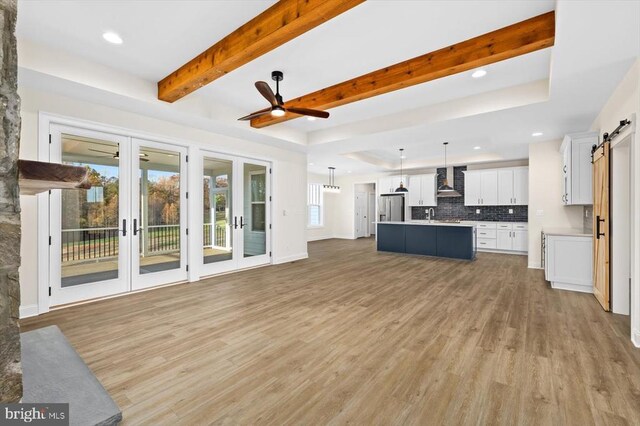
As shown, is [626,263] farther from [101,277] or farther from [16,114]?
[101,277]

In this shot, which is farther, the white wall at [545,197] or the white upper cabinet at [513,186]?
the white upper cabinet at [513,186]

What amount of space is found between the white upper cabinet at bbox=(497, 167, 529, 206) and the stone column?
957cm

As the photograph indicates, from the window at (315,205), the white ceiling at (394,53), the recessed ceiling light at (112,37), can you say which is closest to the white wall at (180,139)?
the white ceiling at (394,53)

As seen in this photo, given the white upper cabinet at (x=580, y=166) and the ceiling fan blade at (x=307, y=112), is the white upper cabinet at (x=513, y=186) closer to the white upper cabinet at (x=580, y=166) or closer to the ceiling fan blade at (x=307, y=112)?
the white upper cabinet at (x=580, y=166)

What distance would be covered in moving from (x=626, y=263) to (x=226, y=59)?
506cm

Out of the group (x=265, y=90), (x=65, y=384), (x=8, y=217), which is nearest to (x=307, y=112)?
(x=265, y=90)

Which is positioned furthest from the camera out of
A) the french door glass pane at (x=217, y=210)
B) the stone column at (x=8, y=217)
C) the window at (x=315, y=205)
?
the window at (x=315, y=205)

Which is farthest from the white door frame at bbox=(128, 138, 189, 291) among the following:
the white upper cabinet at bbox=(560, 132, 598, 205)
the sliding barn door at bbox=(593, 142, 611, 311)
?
the white upper cabinet at bbox=(560, 132, 598, 205)

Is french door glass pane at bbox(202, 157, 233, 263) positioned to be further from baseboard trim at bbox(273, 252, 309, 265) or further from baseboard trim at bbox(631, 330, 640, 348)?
baseboard trim at bbox(631, 330, 640, 348)

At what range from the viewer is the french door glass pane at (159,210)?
4480 millimetres

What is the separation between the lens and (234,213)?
18.9 ft

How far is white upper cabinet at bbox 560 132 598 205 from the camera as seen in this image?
450 cm

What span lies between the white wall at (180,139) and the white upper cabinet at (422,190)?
4.35 m

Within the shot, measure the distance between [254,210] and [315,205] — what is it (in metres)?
5.60
